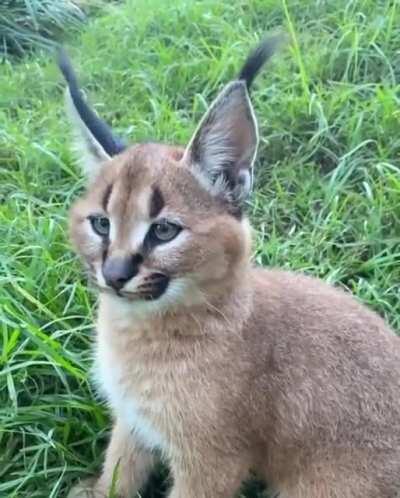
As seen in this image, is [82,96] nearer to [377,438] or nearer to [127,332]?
[127,332]

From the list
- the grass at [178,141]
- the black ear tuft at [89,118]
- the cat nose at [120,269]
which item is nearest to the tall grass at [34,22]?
the grass at [178,141]

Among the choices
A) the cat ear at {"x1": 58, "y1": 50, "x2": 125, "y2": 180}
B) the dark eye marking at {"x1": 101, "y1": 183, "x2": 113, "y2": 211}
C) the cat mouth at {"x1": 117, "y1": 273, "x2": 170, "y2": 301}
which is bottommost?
the cat mouth at {"x1": 117, "y1": 273, "x2": 170, "y2": 301}

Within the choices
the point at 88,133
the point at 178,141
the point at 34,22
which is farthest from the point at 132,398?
the point at 34,22

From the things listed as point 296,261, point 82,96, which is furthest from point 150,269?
point 296,261

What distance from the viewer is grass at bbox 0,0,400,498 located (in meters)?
3.63

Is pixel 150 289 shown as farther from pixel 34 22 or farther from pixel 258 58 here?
pixel 34 22

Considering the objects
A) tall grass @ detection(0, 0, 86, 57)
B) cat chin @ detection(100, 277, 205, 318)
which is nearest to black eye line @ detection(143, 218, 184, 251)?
cat chin @ detection(100, 277, 205, 318)

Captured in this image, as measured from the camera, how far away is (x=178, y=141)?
189 inches

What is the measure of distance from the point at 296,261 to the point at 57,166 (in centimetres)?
124

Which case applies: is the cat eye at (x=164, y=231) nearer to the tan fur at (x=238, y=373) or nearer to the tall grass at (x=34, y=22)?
the tan fur at (x=238, y=373)

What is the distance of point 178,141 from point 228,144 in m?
1.84

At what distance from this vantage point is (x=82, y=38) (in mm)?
6316

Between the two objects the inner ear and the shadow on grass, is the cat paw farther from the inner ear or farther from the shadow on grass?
the inner ear

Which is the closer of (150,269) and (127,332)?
(150,269)
